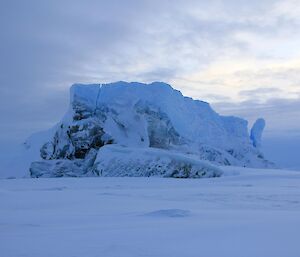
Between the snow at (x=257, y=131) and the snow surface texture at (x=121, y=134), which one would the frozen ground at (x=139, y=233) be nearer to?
the snow surface texture at (x=121, y=134)

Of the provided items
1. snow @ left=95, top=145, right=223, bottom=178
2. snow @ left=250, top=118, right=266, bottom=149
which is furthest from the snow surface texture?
snow @ left=250, top=118, right=266, bottom=149

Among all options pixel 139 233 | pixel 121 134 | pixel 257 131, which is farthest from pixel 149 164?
pixel 257 131

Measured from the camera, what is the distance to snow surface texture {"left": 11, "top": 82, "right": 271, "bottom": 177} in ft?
39.8

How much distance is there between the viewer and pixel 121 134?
15.3 m

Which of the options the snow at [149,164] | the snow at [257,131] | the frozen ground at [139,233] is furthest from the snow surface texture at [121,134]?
the snow at [257,131]

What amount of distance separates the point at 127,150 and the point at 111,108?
11.6 ft

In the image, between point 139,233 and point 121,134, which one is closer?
point 139,233

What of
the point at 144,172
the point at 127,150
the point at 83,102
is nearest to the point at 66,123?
the point at 83,102

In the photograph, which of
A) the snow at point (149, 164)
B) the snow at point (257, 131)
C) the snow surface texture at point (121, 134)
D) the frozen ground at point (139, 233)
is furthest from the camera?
the snow at point (257, 131)

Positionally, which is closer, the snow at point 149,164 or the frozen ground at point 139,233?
the frozen ground at point 139,233

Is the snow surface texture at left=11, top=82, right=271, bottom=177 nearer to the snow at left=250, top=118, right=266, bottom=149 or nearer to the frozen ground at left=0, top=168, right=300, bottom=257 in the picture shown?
the frozen ground at left=0, top=168, right=300, bottom=257

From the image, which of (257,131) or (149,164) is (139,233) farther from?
(257,131)

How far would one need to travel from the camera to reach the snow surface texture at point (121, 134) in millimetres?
12141

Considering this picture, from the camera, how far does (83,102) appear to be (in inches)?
618
